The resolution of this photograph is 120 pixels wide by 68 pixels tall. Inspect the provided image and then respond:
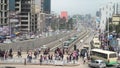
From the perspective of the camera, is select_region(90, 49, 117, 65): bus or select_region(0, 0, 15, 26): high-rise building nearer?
select_region(90, 49, 117, 65): bus

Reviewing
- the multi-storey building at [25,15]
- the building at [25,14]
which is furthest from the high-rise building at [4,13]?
the building at [25,14]

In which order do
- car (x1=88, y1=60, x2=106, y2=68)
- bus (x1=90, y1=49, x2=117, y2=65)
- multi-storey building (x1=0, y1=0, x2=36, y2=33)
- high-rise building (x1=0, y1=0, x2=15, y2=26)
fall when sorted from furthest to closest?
multi-storey building (x1=0, y1=0, x2=36, y2=33)
high-rise building (x1=0, y1=0, x2=15, y2=26)
bus (x1=90, y1=49, x2=117, y2=65)
car (x1=88, y1=60, x2=106, y2=68)

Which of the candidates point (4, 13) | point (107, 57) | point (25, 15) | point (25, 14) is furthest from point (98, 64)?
point (25, 14)

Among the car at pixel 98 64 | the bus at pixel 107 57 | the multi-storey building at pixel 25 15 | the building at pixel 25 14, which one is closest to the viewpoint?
the car at pixel 98 64

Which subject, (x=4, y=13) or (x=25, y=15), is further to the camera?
(x=25, y=15)

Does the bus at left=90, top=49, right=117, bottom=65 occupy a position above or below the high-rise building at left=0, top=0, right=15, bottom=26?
below

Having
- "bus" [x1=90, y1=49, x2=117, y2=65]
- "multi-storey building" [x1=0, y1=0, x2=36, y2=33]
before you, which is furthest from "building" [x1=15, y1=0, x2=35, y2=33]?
"bus" [x1=90, y1=49, x2=117, y2=65]

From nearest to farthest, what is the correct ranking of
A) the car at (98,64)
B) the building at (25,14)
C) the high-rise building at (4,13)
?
1. the car at (98,64)
2. the high-rise building at (4,13)
3. the building at (25,14)

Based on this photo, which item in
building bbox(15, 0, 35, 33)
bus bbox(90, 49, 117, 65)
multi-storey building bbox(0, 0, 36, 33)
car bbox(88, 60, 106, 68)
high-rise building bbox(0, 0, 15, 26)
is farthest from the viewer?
building bbox(15, 0, 35, 33)

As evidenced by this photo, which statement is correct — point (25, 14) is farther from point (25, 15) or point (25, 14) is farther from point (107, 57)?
point (107, 57)

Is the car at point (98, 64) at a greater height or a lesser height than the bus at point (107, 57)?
lesser

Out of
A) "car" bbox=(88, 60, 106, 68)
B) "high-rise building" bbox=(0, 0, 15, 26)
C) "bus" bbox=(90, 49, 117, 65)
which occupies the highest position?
"high-rise building" bbox=(0, 0, 15, 26)

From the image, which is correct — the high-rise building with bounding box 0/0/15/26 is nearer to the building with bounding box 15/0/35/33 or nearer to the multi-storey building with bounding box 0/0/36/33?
the multi-storey building with bounding box 0/0/36/33

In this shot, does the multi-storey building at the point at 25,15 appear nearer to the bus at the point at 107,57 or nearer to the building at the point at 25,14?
the building at the point at 25,14
